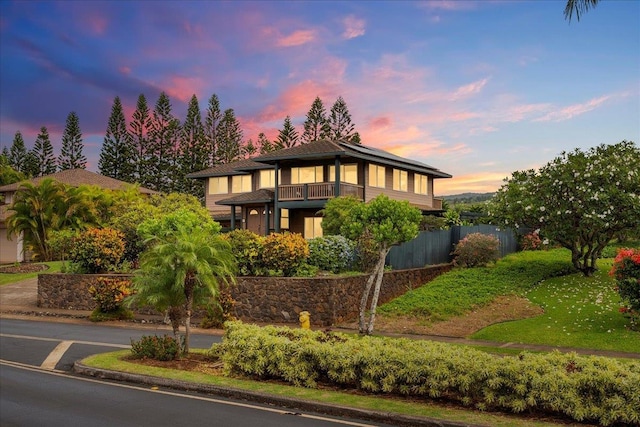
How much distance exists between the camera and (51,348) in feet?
53.2

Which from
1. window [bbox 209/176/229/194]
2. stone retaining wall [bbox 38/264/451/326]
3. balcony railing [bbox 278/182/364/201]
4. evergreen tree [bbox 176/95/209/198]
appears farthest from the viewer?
evergreen tree [bbox 176/95/209/198]

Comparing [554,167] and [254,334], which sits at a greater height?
[554,167]

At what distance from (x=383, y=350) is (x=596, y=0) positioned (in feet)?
29.8

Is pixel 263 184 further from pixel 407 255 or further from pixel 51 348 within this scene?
pixel 51 348

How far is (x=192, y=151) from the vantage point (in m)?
71.1

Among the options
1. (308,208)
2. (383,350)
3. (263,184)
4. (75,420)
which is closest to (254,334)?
(383,350)

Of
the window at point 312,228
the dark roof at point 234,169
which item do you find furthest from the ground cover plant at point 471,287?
the dark roof at point 234,169

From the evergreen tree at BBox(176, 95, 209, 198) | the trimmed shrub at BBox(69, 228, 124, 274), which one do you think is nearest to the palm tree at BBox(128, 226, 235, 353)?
the trimmed shrub at BBox(69, 228, 124, 274)

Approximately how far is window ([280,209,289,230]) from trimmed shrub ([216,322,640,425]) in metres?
27.8

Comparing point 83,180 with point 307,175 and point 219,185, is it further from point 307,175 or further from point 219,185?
point 307,175

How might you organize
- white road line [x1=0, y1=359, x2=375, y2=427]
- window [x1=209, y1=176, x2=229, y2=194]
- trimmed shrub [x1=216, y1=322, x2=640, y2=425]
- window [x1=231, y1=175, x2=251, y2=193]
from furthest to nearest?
window [x1=209, y1=176, x2=229, y2=194], window [x1=231, y1=175, x2=251, y2=193], white road line [x1=0, y1=359, x2=375, y2=427], trimmed shrub [x1=216, y1=322, x2=640, y2=425]

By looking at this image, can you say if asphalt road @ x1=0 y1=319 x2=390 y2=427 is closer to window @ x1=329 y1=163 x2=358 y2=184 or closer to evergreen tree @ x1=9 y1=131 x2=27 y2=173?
window @ x1=329 y1=163 x2=358 y2=184

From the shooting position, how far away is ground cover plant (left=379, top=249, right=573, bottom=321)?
21.6 m

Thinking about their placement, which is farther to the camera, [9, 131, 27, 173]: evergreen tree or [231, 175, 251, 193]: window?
[9, 131, 27, 173]: evergreen tree
